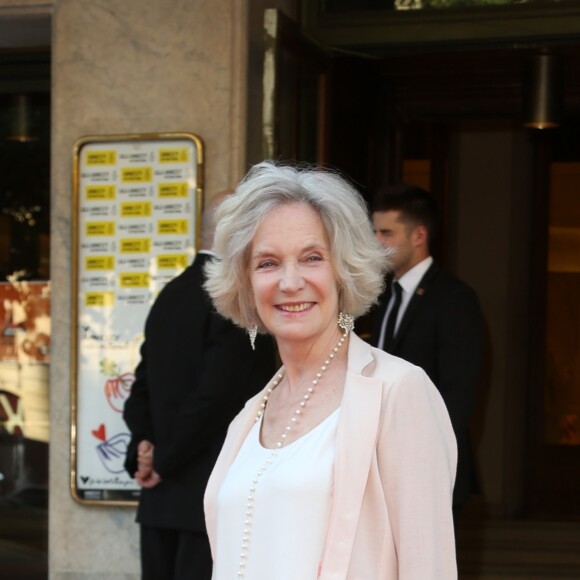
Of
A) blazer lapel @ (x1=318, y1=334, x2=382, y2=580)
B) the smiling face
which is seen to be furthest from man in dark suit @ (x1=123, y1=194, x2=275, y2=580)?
blazer lapel @ (x1=318, y1=334, x2=382, y2=580)

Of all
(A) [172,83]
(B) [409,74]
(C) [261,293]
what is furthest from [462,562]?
(C) [261,293]

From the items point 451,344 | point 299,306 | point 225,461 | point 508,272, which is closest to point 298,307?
point 299,306

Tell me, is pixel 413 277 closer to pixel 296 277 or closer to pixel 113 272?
pixel 113 272

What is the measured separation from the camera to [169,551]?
5270mm

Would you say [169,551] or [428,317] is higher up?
[428,317]

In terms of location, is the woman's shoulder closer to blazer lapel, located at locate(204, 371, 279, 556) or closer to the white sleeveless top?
the white sleeveless top

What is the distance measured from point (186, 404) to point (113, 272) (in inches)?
55.5

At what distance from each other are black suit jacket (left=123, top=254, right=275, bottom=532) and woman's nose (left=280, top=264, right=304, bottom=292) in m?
2.09

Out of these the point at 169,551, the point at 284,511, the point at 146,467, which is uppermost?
the point at 284,511

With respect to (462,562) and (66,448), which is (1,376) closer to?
(66,448)

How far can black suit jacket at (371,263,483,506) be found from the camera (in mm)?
5227

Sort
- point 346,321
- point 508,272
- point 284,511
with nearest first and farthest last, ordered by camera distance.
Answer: point 284,511, point 346,321, point 508,272

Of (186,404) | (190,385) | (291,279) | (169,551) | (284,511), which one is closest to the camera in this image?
(284,511)

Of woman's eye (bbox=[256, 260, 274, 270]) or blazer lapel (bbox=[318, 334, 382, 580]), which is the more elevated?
woman's eye (bbox=[256, 260, 274, 270])
